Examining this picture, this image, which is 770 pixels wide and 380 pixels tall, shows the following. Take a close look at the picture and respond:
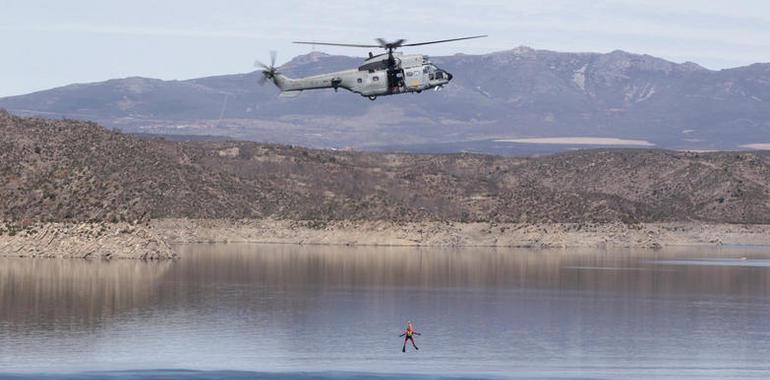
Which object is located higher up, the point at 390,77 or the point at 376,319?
the point at 390,77

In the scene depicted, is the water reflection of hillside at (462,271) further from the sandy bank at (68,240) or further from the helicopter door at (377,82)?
the helicopter door at (377,82)

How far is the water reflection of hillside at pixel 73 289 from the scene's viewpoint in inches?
3605

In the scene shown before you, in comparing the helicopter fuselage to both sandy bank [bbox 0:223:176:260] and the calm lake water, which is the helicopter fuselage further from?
sandy bank [bbox 0:223:176:260]

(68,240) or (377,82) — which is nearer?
(377,82)

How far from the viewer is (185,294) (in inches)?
4250

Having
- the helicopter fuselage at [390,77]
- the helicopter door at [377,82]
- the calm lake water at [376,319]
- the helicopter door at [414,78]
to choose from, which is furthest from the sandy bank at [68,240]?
the helicopter door at [414,78]

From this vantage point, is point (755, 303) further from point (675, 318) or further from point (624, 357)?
point (624, 357)

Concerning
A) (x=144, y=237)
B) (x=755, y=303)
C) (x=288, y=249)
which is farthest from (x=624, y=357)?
(x=288, y=249)

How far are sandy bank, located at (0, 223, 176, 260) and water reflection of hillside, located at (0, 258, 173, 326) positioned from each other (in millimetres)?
1883

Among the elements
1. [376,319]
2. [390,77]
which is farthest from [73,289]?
[390,77]

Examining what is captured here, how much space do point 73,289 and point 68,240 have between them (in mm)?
34146

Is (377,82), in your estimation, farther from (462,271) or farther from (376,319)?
(462,271)

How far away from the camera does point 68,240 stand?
461 feet

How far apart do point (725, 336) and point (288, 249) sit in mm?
100408
